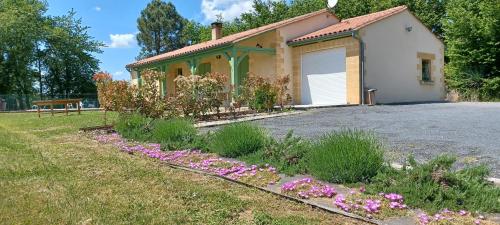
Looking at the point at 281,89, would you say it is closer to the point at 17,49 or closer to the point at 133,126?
the point at 133,126

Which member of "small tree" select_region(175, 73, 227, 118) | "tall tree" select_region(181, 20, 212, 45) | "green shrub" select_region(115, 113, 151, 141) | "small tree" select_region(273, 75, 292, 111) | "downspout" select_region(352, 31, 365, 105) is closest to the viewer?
"green shrub" select_region(115, 113, 151, 141)

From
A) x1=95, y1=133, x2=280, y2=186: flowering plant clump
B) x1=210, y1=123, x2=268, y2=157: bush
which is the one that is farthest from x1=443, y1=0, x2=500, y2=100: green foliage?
x1=95, y1=133, x2=280, y2=186: flowering plant clump

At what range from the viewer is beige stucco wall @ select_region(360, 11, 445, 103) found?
1557 cm

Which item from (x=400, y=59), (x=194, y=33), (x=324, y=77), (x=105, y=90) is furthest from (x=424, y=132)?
(x=194, y=33)

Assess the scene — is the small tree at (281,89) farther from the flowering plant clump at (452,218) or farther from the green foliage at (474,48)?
the green foliage at (474,48)

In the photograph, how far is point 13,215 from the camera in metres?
3.46

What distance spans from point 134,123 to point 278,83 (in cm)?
576

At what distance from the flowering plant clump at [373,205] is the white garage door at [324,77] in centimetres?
1222

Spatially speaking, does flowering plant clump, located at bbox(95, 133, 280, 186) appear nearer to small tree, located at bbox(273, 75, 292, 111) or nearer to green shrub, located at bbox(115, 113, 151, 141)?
green shrub, located at bbox(115, 113, 151, 141)

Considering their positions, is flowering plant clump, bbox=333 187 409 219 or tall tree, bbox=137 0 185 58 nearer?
flowering plant clump, bbox=333 187 409 219

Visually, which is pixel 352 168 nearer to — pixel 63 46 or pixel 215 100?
pixel 215 100

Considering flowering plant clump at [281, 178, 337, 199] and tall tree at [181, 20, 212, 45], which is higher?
tall tree at [181, 20, 212, 45]

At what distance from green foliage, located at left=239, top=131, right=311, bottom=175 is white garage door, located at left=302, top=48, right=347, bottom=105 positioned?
35.0ft

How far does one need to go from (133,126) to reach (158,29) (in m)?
47.0
